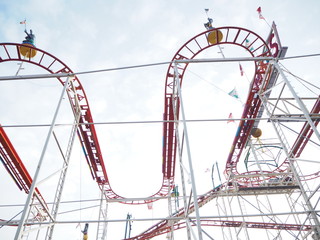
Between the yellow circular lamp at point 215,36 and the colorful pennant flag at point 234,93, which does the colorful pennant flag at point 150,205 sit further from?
the yellow circular lamp at point 215,36

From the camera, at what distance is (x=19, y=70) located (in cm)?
853

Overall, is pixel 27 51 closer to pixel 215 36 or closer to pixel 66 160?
pixel 66 160

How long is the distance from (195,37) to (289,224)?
1351 cm

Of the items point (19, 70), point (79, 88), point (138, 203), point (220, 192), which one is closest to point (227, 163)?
point (220, 192)

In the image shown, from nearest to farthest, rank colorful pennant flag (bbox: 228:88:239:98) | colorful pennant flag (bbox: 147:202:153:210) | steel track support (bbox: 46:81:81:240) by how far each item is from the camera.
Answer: steel track support (bbox: 46:81:81:240) → colorful pennant flag (bbox: 228:88:239:98) → colorful pennant flag (bbox: 147:202:153:210)

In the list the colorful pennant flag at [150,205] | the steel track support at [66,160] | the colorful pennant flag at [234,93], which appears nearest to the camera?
the steel track support at [66,160]

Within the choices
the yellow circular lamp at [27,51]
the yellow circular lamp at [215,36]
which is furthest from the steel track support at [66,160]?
the yellow circular lamp at [215,36]

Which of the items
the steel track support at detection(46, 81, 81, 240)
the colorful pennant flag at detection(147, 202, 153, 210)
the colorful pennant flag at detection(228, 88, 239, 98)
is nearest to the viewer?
the steel track support at detection(46, 81, 81, 240)

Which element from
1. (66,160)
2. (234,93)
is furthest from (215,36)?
(66,160)

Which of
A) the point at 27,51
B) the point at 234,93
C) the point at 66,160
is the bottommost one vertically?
the point at 66,160

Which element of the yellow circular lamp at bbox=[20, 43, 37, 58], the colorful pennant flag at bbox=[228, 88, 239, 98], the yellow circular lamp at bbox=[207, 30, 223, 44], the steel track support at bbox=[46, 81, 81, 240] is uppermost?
the colorful pennant flag at bbox=[228, 88, 239, 98]

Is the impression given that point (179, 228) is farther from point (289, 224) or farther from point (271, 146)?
point (271, 146)

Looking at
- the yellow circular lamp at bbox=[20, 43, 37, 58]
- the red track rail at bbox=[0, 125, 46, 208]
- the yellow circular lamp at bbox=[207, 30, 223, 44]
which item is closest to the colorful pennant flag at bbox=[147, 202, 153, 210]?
the red track rail at bbox=[0, 125, 46, 208]

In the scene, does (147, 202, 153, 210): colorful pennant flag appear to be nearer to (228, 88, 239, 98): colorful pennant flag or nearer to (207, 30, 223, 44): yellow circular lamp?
(228, 88, 239, 98): colorful pennant flag
